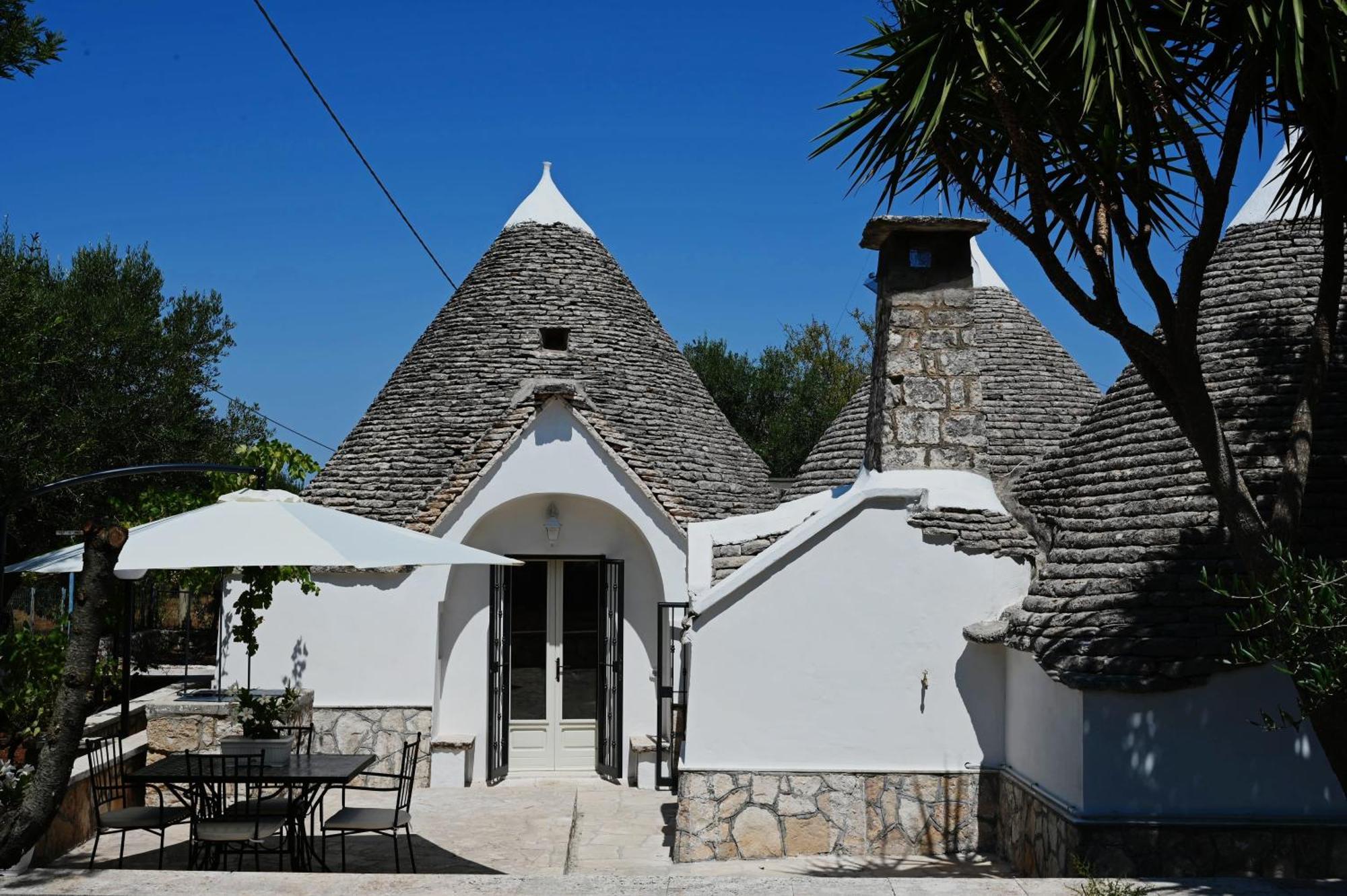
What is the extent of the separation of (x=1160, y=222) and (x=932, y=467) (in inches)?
104

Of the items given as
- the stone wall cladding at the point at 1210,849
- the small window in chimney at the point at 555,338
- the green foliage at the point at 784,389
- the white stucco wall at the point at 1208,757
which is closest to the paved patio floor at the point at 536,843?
the stone wall cladding at the point at 1210,849

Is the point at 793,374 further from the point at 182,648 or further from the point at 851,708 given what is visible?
the point at 851,708

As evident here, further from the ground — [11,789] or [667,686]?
[11,789]

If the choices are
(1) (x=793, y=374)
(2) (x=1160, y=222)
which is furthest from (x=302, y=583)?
(1) (x=793, y=374)

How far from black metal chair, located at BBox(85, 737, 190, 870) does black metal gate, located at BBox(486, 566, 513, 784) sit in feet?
14.7

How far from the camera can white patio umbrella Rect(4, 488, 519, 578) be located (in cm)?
744

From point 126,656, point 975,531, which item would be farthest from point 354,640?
point 975,531

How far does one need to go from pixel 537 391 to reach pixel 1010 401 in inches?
228

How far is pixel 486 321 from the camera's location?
621 inches

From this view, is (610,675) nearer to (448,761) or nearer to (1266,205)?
(448,761)

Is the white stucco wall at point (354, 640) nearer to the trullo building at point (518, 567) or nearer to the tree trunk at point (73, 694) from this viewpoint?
the trullo building at point (518, 567)

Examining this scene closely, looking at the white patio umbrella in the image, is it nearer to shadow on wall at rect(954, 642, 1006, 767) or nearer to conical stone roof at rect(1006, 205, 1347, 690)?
shadow on wall at rect(954, 642, 1006, 767)

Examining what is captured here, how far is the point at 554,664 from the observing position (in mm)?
14039

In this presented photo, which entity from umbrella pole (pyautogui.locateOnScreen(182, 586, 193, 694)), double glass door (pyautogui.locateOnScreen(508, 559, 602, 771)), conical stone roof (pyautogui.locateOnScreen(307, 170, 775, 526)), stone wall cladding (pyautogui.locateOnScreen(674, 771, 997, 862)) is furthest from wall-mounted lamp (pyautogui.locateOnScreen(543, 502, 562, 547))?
stone wall cladding (pyautogui.locateOnScreen(674, 771, 997, 862))
